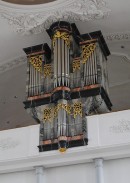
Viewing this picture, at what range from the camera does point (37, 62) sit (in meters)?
11.0

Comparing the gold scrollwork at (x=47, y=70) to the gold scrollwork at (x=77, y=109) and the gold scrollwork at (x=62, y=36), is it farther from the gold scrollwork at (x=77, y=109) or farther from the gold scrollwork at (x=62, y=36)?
the gold scrollwork at (x=77, y=109)

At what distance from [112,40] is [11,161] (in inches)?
177

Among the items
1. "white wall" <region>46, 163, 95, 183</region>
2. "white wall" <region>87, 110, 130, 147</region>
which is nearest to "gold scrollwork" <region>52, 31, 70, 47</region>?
"white wall" <region>87, 110, 130, 147</region>

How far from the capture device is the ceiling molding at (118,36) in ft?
38.2

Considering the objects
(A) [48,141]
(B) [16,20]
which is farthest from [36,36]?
(A) [48,141]

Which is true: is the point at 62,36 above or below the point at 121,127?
above

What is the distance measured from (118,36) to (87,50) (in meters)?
Result: 1.55

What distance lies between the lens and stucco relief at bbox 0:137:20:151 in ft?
32.0

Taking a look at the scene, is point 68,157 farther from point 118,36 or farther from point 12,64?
point 12,64

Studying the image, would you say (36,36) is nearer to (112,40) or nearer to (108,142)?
(112,40)

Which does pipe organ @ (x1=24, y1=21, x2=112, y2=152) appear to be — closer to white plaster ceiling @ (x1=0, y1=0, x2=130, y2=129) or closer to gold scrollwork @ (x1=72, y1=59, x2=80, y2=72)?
gold scrollwork @ (x1=72, y1=59, x2=80, y2=72)

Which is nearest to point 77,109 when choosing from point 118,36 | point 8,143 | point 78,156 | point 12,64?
point 78,156

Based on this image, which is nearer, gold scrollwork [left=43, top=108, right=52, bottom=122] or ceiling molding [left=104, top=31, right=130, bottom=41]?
gold scrollwork [left=43, top=108, right=52, bottom=122]

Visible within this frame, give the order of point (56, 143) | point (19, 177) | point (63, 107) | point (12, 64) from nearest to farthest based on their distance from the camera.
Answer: point (56, 143), point (63, 107), point (19, 177), point (12, 64)
